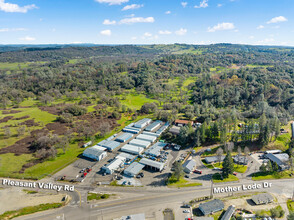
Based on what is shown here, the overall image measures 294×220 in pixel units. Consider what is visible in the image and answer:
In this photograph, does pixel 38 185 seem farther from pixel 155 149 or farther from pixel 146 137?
pixel 146 137

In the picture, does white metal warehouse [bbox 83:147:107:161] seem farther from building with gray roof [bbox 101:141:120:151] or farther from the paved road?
the paved road

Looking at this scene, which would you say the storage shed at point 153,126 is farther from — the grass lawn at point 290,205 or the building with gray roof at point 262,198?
the grass lawn at point 290,205

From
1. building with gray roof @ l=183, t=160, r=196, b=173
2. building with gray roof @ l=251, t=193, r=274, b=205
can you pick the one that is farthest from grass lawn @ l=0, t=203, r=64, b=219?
building with gray roof @ l=251, t=193, r=274, b=205

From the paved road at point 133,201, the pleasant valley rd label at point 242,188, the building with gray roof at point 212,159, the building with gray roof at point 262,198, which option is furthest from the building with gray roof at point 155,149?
the building with gray roof at point 262,198

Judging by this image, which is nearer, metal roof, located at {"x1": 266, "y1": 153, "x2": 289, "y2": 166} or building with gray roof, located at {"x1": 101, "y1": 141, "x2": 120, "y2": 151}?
metal roof, located at {"x1": 266, "y1": 153, "x2": 289, "y2": 166}

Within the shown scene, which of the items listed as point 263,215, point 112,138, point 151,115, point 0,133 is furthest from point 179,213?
point 0,133

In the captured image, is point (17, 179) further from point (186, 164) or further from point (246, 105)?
point (246, 105)
